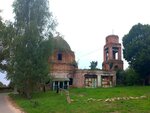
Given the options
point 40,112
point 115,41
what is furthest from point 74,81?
point 40,112

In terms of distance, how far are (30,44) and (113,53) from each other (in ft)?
87.3

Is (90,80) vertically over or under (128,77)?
under

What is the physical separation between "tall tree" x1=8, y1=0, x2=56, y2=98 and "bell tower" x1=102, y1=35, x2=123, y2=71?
858 inches

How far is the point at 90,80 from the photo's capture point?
184 feet

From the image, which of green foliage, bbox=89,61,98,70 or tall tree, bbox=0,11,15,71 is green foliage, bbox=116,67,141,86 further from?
tall tree, bbox=0,11,15,71

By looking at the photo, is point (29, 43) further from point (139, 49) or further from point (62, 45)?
point (139, 49)

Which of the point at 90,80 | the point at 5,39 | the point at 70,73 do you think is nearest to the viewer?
the point at 5,39

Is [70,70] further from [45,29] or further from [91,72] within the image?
[45,29]

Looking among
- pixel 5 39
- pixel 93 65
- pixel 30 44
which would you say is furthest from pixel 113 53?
pixel 30 44

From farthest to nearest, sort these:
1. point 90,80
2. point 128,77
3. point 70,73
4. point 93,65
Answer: point 93,65
point 128,77
point 90,80
point 70,73

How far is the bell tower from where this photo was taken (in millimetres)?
60747

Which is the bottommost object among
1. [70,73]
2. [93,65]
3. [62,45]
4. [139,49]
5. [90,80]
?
[90,80]

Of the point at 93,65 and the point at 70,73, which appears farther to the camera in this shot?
the point at 93,65

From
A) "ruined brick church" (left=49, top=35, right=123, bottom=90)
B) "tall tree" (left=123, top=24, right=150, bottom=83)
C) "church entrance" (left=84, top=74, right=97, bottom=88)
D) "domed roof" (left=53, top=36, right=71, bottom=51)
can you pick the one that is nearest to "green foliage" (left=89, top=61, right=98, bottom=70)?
"ruined brick church" (left=49, top=35, right=123, bottom=90)
